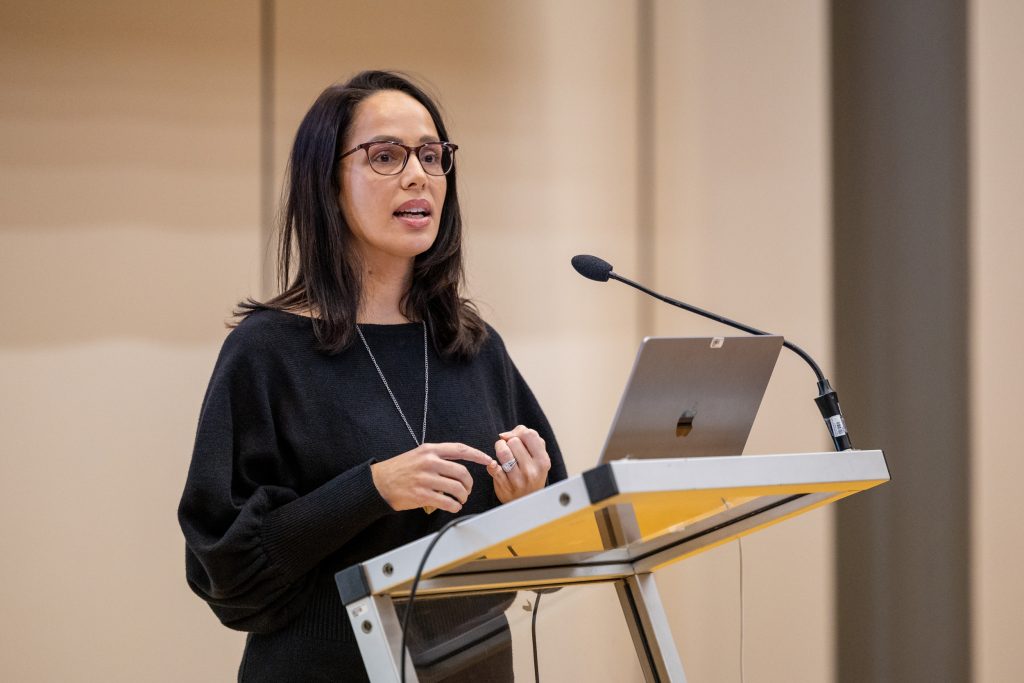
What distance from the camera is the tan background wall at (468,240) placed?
291 cm

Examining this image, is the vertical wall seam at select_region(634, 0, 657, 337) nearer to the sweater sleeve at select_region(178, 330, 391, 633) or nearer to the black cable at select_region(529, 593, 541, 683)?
the sweater sleeve at select_region(178, 330, 391, 633)

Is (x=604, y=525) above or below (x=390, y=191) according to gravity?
below

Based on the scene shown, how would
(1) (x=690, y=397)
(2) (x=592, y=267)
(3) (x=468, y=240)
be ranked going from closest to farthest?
(1) (x=690, y=397) < (2) (x=592, y=267) < (3) (x=468, y=240)

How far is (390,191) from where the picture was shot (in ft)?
6.05

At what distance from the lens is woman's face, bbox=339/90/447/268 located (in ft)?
6.07

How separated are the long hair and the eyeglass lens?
7 centimetres

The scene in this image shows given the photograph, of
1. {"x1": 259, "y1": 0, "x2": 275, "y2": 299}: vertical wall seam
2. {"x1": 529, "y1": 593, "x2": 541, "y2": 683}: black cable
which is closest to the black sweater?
{"x1": 529, "y1": 593, "x2": 541, "y2": 683}: black cable

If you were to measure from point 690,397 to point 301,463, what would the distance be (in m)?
0.67

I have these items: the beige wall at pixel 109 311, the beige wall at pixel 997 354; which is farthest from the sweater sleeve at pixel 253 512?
the beige wall at pixel 997 354

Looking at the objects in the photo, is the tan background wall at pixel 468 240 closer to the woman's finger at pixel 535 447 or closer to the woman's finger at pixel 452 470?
the woman's finger at pixel 535 447

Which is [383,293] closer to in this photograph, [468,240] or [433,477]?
[433,477]

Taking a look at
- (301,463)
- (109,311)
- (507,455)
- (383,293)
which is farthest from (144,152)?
(507,455)

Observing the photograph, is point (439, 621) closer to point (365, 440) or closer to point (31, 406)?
point (365, 440)

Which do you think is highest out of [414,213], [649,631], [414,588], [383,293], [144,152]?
[144,152]
